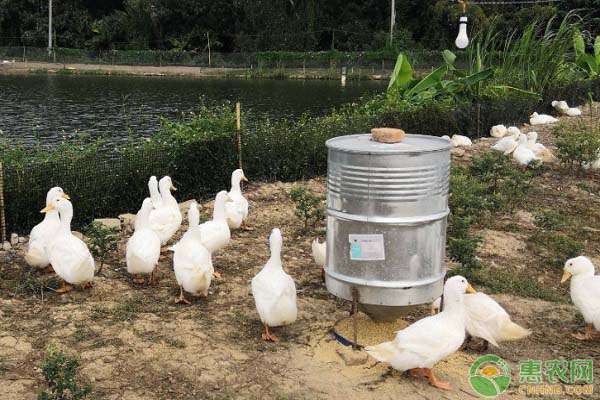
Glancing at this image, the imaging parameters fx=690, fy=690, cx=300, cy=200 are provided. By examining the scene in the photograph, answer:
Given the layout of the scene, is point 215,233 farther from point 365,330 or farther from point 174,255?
point 365,330

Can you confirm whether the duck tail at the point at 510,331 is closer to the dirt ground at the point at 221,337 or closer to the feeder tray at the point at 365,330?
the dirt ground at the point at 221,337

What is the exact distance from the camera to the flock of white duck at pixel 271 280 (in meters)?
4.60

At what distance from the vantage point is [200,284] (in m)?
5.91

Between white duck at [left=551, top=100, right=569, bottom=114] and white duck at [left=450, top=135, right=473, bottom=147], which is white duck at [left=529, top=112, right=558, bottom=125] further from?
white duck at [left=450, top=135, right=473, bottom=147]

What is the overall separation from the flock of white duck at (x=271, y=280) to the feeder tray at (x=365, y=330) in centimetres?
37

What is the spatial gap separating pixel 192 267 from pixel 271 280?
908mm

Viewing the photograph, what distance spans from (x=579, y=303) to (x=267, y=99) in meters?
23.3

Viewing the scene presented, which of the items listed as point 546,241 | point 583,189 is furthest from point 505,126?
point 546,241

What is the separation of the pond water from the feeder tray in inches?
362

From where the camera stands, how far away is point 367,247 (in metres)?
4.70

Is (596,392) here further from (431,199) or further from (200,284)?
(200,284)

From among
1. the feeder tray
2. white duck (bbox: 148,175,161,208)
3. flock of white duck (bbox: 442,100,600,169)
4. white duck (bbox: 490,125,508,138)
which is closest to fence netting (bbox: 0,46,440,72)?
white duck (bbox: 490,125,508,138)

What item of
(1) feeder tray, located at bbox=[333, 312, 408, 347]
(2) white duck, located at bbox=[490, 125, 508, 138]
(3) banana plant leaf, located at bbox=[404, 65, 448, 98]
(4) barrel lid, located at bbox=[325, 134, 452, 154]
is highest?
(3) banana plant leaf, located at bbox=[404, 65, 448, 98]

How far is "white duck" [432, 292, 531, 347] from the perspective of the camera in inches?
198
